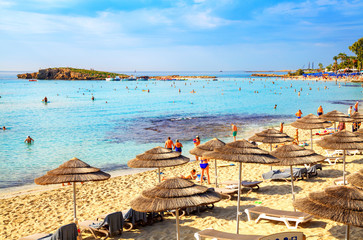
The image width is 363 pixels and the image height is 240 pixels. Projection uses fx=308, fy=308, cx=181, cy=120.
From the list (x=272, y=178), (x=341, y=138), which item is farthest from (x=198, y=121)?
(x=341, y=138)

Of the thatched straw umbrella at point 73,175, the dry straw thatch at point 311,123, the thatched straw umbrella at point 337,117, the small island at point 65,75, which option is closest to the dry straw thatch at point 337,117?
the thatched straw umbrella at point 337,117

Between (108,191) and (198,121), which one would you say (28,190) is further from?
(198,121)

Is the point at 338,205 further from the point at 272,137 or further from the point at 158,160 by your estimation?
the point at 272,137

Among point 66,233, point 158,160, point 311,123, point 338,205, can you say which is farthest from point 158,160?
point 311,123

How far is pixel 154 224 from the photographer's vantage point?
9266 mm

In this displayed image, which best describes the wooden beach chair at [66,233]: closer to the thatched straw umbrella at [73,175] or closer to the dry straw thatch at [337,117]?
the thatched straw umbrella at [73,175]

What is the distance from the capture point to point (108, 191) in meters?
13.2

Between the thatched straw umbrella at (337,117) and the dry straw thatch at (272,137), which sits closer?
the dry straw thatch at (272,137)

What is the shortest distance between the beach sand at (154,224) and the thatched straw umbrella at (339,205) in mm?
2725

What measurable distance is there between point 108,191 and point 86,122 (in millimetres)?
25992

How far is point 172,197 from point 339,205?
9.33 feet

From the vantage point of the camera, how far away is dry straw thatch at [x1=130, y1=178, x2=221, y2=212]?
562 cm

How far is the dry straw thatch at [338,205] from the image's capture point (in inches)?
191

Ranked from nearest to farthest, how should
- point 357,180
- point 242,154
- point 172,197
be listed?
point 172,197 < point 357,180 < point 242,154
